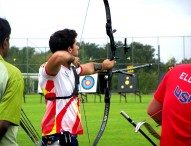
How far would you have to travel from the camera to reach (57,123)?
3.78 m

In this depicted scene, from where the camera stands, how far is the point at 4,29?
108 inches

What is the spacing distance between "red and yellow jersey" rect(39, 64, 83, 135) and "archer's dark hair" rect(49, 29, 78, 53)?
17cm

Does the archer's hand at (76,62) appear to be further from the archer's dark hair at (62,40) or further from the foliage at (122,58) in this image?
the foliage at (122,58)

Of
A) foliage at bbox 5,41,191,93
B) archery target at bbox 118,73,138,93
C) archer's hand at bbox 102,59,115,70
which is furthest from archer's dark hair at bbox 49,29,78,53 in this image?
foliage at bbox 5,41,191,93

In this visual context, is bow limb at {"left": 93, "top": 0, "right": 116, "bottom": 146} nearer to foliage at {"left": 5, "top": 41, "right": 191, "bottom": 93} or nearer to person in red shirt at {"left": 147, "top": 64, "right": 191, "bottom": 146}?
person in red shirt at {"left": 147, "top": 64, "right": 191, "bottom": 146}

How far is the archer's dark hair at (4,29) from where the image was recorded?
2.74 m

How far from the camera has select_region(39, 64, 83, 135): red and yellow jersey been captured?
3781 mm

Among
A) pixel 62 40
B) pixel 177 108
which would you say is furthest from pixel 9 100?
pixel 62 40

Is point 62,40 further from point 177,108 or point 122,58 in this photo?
point 122,58

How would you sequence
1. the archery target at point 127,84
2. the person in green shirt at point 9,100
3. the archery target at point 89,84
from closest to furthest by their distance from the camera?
the person in green shirt at point 9,100
the archery target at point 89,84
the archery target at point 127,84

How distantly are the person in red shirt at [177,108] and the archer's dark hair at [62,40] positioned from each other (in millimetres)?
1242

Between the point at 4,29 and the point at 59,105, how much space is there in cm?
118

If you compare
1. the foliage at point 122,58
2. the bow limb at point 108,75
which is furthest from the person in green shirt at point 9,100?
A: the foliage at point 122,58

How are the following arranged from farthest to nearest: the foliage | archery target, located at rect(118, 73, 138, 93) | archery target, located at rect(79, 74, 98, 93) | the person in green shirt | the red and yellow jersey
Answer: the foliage → archery target, located at rect(118, 73, 138, 93) → archery target, located at rect(79, 74, 98, 93) → the red and yellow jersey → the person in green shirt
